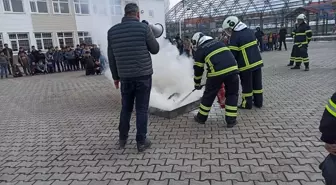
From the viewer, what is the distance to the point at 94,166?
3.30m

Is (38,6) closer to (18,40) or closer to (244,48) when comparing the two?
(18,40)

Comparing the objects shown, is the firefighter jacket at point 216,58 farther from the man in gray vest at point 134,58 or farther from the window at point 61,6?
the window at point 61,6

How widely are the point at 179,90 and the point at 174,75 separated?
368 millimetres

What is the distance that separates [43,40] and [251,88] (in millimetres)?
23045

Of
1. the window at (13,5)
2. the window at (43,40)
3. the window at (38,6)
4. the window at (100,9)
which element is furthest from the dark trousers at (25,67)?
the window at (38,6)

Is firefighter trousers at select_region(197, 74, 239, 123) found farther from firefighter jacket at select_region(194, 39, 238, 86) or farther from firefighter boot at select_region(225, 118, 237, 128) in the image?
firefighter jacket at select_region(194, 39, 238, 86)

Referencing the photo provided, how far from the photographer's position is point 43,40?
23.7m

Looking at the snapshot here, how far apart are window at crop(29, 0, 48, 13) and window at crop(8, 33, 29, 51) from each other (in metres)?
2.31

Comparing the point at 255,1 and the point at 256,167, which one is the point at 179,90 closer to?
the point at 256,167

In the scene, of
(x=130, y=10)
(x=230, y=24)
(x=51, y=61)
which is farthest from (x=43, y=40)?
(x=130, y=10)

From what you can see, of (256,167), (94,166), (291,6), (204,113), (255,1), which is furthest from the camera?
(255,1)

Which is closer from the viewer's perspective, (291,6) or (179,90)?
(179,90)

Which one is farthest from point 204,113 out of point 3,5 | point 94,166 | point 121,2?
point 3,5

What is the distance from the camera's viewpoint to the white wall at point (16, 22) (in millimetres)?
20547
